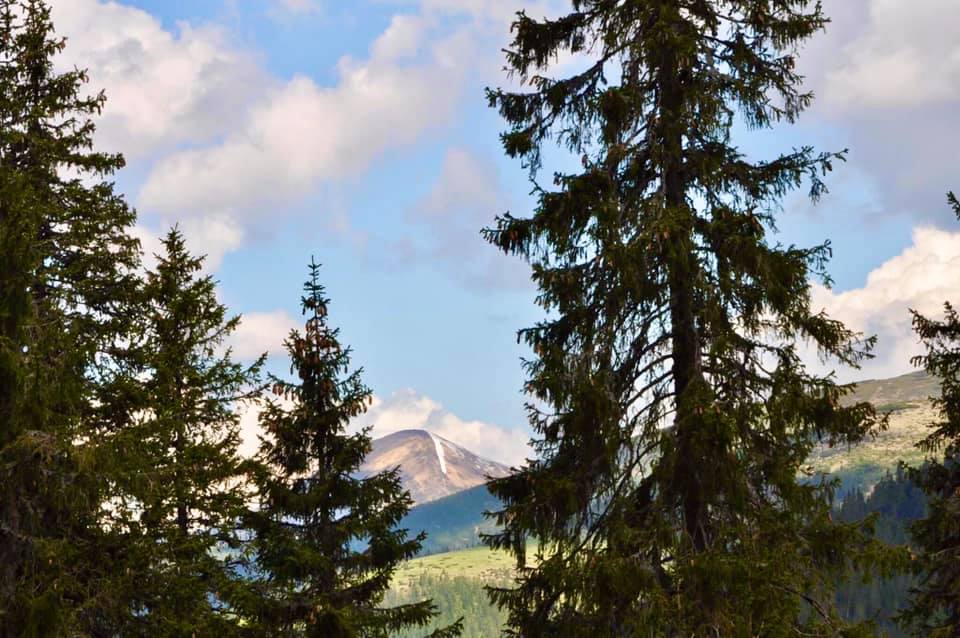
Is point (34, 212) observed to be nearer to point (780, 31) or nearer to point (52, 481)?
point (52, 481)

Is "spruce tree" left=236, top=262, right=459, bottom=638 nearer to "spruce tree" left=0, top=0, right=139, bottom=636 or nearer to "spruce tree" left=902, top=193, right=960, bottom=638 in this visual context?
"spruce tree" left=0, top=0, right=139, bottom=636

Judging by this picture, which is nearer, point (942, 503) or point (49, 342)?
point (49, 342)

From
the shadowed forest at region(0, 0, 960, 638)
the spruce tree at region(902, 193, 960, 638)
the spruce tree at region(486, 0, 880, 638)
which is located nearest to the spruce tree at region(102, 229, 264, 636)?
the shadowed forest at region(0, 0, 960, 638)

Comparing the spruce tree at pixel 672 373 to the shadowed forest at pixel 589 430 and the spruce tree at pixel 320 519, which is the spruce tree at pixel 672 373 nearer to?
the shadowed forest at pixel 589 430

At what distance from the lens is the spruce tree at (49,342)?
16.0 m

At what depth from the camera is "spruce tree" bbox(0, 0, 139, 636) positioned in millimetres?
16000

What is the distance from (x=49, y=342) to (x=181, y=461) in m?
5.66

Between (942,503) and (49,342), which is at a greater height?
(49,342)

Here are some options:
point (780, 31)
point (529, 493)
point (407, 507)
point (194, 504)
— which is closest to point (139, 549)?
point (194, 504)

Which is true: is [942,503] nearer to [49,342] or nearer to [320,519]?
[320,519]

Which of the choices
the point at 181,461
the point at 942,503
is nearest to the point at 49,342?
the point at 181,461

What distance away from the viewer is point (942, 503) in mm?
22781

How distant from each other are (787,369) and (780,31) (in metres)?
5.19

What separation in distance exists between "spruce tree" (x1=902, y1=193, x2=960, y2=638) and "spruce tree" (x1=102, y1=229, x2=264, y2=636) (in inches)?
594
